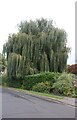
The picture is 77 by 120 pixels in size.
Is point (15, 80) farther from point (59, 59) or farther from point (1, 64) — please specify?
point (1, 64)

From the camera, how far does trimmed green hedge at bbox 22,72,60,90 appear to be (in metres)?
33.9

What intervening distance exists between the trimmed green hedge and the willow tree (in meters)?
1.26

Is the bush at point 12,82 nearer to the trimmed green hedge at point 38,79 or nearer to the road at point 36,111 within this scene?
the trimmed green hedge at point 38,79

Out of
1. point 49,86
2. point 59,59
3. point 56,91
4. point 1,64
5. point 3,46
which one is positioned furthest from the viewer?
point 1,64

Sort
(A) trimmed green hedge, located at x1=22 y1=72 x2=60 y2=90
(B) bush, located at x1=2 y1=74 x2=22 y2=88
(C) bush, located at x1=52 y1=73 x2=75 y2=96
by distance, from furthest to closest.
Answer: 1. (B) bush, located at x1=2 y1=74 x2=22 y2=88
2. (A) trimmed green hedge, located at x1=22 y1=72 x2=60 y2=90
3. (C) bush, located at x1=52 y1=73 x2=75 y2=96

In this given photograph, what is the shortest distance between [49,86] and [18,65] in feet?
23.5

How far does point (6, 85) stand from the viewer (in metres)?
47.2

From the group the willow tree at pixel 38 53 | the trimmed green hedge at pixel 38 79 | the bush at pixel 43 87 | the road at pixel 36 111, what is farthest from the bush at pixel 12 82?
the road at pixel 36 111

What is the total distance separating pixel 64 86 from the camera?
1166 inches

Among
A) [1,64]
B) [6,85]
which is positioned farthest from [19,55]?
[1,64]

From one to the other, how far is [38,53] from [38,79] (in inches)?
175

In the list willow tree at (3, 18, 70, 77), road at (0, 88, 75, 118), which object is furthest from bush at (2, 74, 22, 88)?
road at (0, 88, 75, 118)

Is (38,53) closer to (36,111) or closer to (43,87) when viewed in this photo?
(43,87)

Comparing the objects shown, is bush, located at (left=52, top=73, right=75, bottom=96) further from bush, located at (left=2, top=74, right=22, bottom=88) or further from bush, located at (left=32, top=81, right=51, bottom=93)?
bush, located at (left=2, top=74, right=22, bottom=88)
